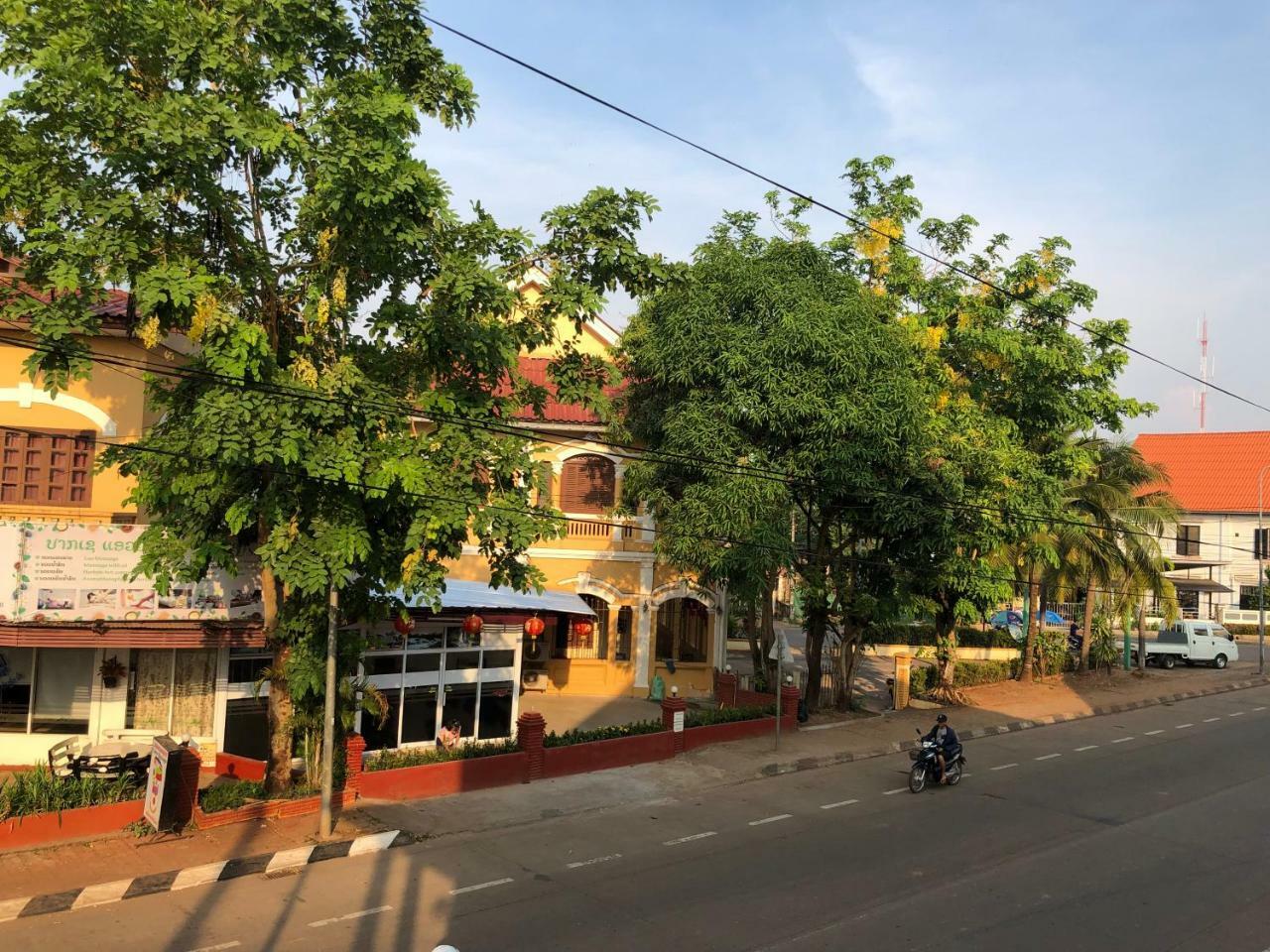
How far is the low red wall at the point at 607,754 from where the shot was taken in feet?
57.1

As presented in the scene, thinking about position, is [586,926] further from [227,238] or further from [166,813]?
[227,238]

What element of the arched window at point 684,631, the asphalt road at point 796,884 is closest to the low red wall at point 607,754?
the asphalt road at point 796,884

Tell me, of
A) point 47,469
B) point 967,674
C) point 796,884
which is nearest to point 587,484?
point 47,469

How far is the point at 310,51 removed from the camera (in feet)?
43.8

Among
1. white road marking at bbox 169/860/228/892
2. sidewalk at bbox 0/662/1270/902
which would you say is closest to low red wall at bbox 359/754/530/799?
sidewalk at bbox 0/662/1270/902

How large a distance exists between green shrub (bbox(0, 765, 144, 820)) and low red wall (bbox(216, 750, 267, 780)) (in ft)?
7.07

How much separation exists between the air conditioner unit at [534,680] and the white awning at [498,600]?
3.38 metres

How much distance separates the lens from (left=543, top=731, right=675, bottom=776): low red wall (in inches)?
685

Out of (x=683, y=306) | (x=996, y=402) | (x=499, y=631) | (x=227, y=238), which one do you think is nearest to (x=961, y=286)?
(x=996, y=402)

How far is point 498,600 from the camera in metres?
19.5

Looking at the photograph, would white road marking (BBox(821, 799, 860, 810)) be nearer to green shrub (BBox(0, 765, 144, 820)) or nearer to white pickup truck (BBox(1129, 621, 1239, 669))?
green shrub (BBox(0, 765, 144, 820))

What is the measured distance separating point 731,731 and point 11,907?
530 inches

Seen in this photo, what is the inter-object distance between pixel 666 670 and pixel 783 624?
26.9 meters

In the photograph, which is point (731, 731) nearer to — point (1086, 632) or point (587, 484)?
point (587, 484)
